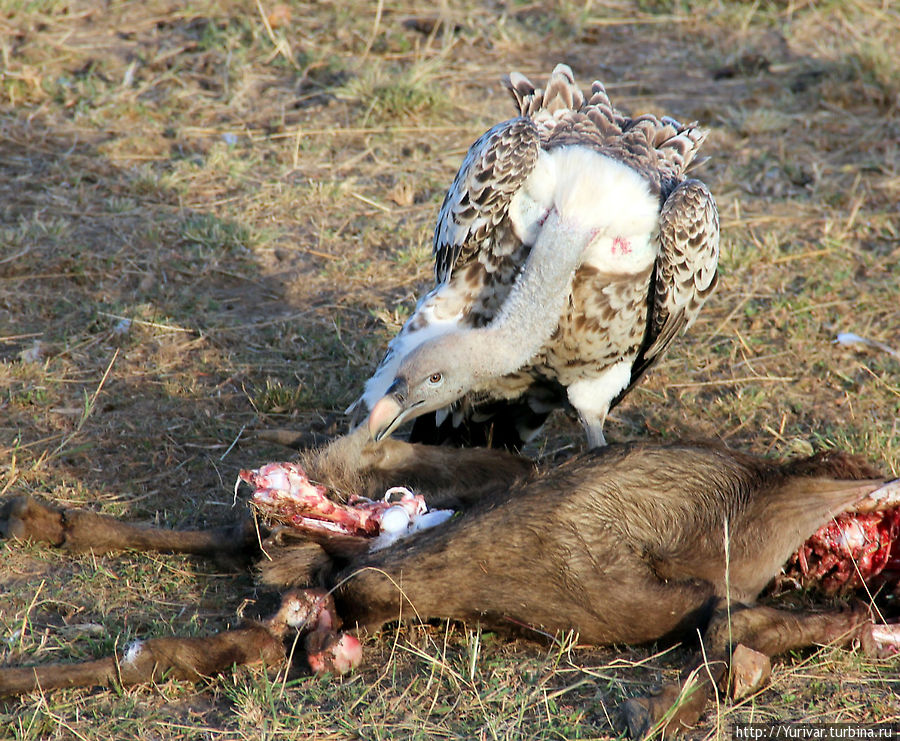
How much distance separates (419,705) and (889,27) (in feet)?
22.8

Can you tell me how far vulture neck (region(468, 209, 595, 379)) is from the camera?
388 centimetres

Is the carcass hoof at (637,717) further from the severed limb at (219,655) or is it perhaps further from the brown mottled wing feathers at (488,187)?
the brown mottled wing feathers at (488,187)

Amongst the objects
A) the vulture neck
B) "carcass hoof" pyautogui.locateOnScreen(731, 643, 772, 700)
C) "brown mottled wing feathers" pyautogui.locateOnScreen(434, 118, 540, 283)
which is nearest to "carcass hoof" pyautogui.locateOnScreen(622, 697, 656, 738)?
"carcass hoof" pyautogui.locateOnScreen(731, 643, 772, 700)

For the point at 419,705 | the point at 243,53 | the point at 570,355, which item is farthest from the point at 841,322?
the point at 243,53

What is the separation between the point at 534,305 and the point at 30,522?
6.02ft

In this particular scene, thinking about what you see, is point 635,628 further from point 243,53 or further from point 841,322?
point 243,53

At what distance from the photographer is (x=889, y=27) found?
26.0ft

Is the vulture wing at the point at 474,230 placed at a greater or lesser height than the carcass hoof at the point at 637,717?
greater

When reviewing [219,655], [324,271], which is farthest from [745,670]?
[324,271]

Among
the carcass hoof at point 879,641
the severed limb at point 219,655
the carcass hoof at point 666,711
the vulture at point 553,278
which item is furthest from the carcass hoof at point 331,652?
the carcass hoof at point 879,641

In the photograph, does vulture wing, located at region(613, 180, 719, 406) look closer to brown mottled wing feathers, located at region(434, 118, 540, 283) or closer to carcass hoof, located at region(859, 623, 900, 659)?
brown mottled wing feathers, located at region(434, 118, 540, 283)

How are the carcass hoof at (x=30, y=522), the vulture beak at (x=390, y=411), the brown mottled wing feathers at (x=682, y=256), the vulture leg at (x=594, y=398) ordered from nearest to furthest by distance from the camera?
1. the carcass hoof at (x=30, y=522)
2. the vulture beak at (x=390, y=411)
3. the brown mottled wing feathers at (x=682, y=256)
4. the vulture leg at (x=594, y=398)

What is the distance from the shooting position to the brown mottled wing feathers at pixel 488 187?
13.4ft

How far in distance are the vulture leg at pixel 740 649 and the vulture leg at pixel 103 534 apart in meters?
1.34
